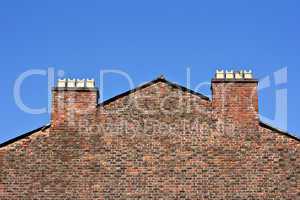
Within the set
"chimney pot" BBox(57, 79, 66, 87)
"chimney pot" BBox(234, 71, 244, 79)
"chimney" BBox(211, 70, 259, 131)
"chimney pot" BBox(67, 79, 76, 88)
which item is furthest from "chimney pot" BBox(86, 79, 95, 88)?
"chimney pot" BBox(234, 71, 244, 79)

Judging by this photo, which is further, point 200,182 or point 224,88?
point 224,88

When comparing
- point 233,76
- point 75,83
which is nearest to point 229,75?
point 233,76

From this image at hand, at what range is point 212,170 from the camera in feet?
63.4

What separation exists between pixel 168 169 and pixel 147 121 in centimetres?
173

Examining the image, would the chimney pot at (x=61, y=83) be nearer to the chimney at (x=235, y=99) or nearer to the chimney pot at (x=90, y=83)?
the chimney pot at (x=90, y=83)

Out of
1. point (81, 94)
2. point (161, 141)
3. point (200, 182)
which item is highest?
point (81, 94)

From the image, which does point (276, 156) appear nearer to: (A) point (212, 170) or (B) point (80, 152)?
(A) point (212, 170)

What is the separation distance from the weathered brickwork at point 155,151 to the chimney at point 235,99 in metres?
0.03

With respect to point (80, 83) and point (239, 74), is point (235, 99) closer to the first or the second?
point (239, 74)

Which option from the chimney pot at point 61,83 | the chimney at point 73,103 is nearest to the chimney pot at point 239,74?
the chimney at point 73,103

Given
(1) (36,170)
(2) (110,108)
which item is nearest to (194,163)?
(2) (110,108)

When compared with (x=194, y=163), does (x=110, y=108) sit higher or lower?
higher

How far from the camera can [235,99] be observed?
20.3 meters

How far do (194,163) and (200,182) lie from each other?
0.63 meters
